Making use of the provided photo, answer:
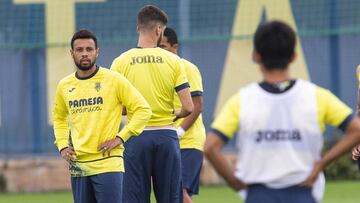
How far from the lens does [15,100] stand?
1922 centimetres

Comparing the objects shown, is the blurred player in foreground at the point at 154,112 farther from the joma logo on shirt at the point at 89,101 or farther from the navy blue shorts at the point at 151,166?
the joma logo on shirt at the point at 89,101

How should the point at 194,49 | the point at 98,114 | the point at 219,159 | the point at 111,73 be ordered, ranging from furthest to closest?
the point at 194,49
the point at 111,73
the point at 98,114
the point at 219,159

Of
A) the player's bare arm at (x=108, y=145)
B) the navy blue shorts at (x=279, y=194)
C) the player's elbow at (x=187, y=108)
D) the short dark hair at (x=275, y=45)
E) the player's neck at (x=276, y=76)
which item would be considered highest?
the short dark hair at (x=275, y=45)

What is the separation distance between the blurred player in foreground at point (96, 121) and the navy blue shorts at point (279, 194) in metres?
3.12

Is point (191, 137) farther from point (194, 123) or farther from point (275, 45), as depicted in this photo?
point (275, 45)

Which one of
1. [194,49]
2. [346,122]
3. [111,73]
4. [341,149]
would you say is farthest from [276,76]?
[194,49]

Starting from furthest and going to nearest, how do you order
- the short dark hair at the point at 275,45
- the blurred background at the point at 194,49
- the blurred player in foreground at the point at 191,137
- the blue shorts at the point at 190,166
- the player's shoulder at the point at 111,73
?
the blurred background at the point at 194,49 → the blue shorts at the point at 190,166 → the blurred player in foreground at the point at 191,137 → the player's shoulder at the point at 111,73 → the short dark hair at the point at 275,45

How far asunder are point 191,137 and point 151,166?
154 centimetres

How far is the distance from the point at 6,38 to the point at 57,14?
99 cm

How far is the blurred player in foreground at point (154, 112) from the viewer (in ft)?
32.1

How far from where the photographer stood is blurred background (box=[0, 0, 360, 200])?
19.0 meters

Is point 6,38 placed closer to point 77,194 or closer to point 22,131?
point 22,131

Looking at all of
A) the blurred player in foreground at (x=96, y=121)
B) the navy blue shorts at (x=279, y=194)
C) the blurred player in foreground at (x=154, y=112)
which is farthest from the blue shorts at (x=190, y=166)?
the navy blue shorts at (x=279, y=194)

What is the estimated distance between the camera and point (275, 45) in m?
6.03
